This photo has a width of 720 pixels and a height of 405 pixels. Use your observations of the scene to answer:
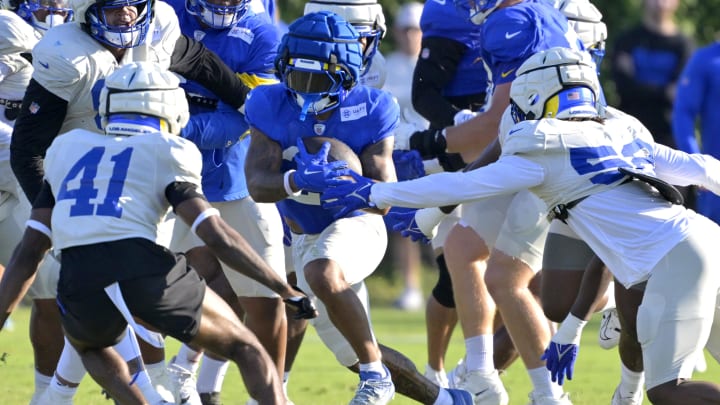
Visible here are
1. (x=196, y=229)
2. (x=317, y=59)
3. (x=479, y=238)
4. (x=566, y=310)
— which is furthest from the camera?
(x=479, y=238)

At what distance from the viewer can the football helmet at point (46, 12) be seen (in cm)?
789

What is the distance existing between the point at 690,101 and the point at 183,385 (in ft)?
16.4

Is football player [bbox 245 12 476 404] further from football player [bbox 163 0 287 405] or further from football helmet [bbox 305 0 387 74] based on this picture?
football helmet [bbox 305 0 387 74]

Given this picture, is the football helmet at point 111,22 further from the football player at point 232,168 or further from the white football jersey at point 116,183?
the white football jersey at point 116,183

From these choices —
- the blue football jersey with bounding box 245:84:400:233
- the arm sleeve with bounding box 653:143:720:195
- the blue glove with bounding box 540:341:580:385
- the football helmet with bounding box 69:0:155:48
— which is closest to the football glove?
the blue glove with bounding box 540:341:580:385

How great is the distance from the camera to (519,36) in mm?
7641

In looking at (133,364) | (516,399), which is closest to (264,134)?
(133,364)

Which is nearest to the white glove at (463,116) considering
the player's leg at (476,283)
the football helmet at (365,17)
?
the player's leg at (476,283)

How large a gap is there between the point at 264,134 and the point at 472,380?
171 cm

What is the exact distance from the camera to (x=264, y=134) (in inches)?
278

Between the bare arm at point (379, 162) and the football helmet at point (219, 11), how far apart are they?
1.20 m

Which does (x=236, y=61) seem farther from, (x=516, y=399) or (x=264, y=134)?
(x=516, y=399)

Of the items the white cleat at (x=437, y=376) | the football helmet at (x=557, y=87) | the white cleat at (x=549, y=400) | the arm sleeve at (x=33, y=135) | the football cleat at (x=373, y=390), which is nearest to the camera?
the football helmet at (x=557, y=87)

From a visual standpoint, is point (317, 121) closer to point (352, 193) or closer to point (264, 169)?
point (264, 169)
